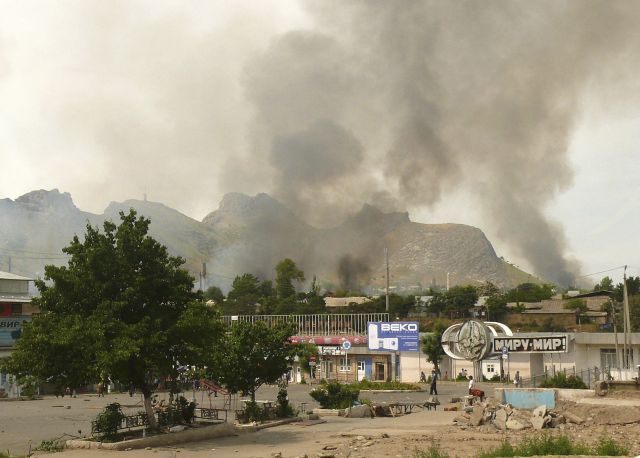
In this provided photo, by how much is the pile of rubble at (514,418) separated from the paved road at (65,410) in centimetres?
1328

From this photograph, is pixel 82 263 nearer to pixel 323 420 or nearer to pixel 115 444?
pixel 115 444

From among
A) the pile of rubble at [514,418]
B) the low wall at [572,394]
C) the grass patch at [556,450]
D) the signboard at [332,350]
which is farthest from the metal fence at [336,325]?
the grass patch at [556,450]

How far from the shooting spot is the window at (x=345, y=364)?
209 feet

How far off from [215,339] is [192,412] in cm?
332

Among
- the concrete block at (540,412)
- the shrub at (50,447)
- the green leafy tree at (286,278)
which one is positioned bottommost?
the shrub at (50,447)

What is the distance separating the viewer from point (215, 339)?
24.4m

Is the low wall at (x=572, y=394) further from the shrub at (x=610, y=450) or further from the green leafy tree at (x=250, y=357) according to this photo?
the green leafy tree at (x=250, y=357)

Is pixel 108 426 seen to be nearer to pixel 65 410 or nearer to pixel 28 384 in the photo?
pixel 28 384

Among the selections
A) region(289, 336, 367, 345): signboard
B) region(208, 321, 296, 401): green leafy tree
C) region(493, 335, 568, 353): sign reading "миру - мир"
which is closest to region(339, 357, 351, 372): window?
region(289, 336, 367, 345): signboard

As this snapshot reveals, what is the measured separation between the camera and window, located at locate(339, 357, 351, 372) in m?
63.6

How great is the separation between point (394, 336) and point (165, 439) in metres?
38.7

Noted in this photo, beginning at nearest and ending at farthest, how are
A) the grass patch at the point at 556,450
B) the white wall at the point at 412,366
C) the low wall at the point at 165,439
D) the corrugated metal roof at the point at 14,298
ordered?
the grass patch at the point at 556,450 < the low wall at the point at 165,439 < the corrugated metal roof at the point at 14,298 < the white wall at the point at 412,366

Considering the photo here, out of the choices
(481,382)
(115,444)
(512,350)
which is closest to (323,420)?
(115,444)

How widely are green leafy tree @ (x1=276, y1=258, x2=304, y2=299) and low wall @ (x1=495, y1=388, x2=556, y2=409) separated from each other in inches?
3570
